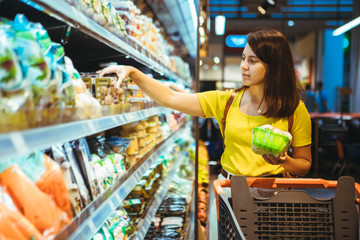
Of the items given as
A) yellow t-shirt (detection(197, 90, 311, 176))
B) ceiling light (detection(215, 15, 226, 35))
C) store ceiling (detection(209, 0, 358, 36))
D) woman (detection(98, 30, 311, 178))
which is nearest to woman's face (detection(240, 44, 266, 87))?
woman (detection(98, 30, 311, 178))

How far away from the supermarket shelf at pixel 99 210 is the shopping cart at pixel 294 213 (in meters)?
0.38

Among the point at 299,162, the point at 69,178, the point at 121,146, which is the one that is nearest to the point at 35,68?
the point at 69,178

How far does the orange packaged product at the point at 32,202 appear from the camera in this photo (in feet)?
2.61

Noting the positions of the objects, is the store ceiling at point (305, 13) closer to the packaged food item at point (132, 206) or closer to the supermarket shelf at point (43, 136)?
the packaged food item at point (132, 206)

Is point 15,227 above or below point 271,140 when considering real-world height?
below

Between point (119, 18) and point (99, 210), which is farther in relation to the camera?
point (119, 18)

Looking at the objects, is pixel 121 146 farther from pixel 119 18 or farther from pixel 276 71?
pixel 276 71

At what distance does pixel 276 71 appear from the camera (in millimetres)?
1630

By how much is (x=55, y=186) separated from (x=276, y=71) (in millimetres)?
1124

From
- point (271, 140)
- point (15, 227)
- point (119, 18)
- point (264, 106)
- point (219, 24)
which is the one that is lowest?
point (15, 227)

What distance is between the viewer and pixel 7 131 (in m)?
0.58

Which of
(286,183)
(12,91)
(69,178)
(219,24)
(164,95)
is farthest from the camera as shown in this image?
(219,24)

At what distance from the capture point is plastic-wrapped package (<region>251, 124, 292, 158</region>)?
126 cm

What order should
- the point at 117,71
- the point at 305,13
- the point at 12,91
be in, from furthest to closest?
the point at 305,13 < the point at 117,71 < the point at 12,91
